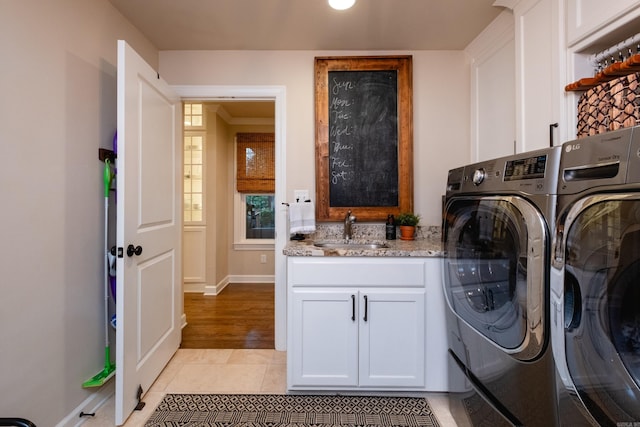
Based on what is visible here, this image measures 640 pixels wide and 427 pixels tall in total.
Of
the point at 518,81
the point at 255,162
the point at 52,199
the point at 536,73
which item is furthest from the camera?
the point at 255,162

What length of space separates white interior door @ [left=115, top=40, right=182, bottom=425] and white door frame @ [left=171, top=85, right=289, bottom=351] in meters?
0.19

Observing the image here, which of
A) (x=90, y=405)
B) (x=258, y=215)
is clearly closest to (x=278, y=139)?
(x=90, y=405)

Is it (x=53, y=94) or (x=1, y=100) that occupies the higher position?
(x=53, y=94)

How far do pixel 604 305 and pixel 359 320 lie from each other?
1147 mm

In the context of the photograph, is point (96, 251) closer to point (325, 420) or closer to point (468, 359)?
point (325, 420)

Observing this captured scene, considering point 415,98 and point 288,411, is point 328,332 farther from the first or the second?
point 415,98

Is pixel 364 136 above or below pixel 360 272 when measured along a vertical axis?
above

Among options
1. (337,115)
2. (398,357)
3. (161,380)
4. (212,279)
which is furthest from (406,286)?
(212,279)

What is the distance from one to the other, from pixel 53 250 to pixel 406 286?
5.97 feet

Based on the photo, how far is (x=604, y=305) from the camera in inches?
29.8

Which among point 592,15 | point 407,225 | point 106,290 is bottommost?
point 106,290

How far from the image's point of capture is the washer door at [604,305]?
70cm

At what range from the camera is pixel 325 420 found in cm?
161

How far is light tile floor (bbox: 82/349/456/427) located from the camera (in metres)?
1.66
